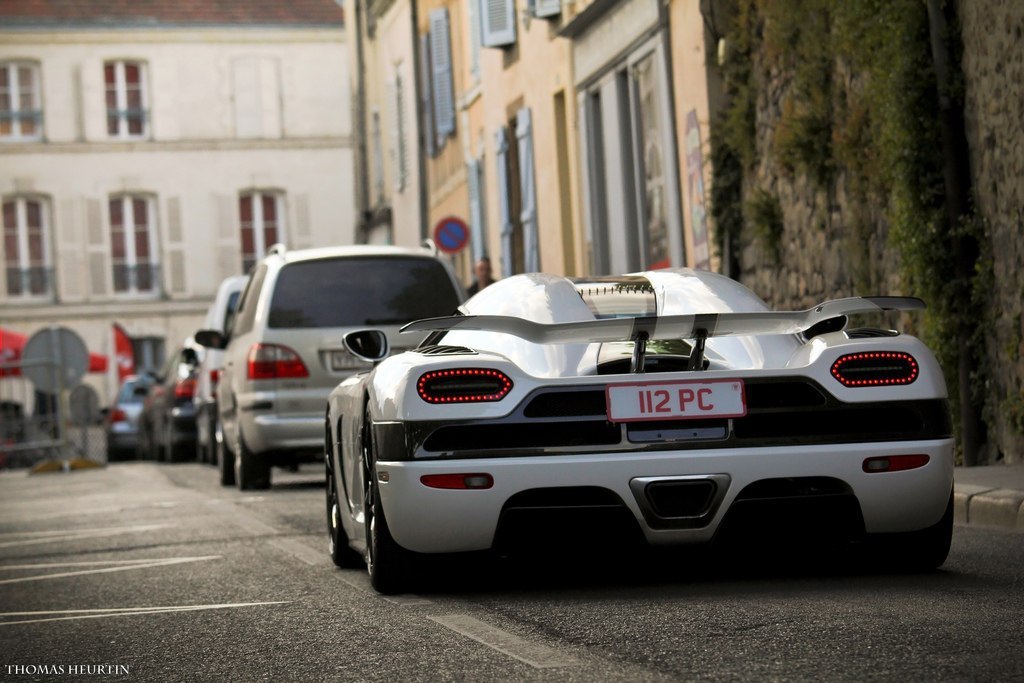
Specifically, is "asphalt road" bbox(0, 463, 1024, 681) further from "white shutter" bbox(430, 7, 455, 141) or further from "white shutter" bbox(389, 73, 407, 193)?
"white shutter" bbox(389, 73, 407, 193)

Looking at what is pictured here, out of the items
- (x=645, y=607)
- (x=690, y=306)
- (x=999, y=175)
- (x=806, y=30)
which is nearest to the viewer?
(x=645, y=607)

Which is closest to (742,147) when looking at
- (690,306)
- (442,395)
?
(690,306)

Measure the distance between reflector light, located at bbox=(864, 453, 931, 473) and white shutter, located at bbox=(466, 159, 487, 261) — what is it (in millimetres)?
22806

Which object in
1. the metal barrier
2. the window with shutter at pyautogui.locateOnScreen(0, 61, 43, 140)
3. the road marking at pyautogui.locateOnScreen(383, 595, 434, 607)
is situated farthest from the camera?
the window with shutter at pyautogui.locateOnScreen(0, 61, 43, 140)

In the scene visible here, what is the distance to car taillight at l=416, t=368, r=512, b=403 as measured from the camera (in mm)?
6434

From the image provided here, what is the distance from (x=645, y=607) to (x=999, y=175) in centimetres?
599

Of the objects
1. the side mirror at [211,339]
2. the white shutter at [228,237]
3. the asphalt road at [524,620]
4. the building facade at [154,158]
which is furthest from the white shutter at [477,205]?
the white shutter at [228,237]

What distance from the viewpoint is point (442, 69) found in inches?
1251

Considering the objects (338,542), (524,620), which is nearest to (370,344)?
(338,542)

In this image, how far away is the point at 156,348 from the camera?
55375 millimetres

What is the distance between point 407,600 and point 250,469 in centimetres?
879

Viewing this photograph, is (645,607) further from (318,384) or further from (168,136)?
(168,136)

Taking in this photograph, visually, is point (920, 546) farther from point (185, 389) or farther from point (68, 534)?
point (185, 389)

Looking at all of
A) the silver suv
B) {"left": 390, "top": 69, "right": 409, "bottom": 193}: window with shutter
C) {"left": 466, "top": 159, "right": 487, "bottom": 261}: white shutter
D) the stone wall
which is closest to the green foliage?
the silver suv
